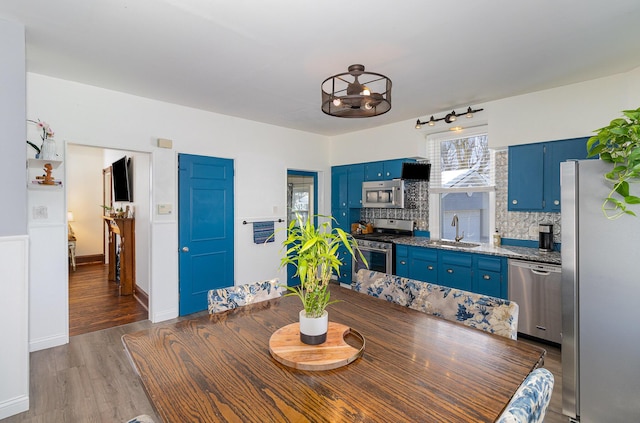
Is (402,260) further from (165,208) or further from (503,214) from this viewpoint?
(165,208)

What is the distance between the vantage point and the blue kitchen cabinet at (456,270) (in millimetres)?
3594

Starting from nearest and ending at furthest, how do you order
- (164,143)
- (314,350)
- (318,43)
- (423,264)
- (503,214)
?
(314,350), (318,43), (164,143), (503,214), (423,264)

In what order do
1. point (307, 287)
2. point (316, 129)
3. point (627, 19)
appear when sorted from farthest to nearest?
1. point (316, 129)
2. point (627, 19)
3. point (307, 287)

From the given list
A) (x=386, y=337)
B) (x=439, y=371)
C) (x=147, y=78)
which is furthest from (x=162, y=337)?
(x=147, y=78)

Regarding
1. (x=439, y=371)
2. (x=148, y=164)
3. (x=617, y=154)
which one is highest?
(x=148, y=164)

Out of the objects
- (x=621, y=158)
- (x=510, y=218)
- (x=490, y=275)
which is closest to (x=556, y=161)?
(x=510, y=218)

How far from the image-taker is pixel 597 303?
2.01 m

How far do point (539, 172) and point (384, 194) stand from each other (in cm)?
198

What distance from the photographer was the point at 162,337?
1.50 meters

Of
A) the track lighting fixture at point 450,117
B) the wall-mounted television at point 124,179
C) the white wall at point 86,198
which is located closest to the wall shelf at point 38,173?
the wall-mounted television at point 124,179

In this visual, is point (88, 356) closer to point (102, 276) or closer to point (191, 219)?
point (191, 219)

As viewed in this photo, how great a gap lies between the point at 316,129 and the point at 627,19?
12.2 ft

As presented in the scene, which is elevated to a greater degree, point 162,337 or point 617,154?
point 617,154

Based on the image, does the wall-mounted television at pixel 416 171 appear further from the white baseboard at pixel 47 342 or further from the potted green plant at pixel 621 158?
the white baseboard at pixel 47 342
